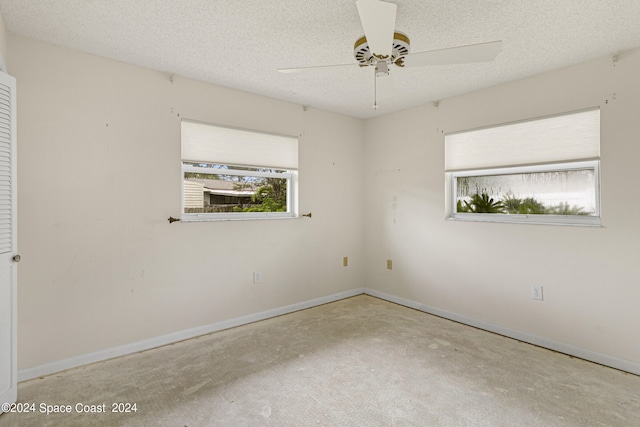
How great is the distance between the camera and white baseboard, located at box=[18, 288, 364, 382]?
2294mm

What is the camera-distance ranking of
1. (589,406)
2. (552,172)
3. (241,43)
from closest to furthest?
(589,406)
(241,43)
(552,172)

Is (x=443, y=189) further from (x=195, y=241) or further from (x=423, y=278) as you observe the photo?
(x=195, y=241)

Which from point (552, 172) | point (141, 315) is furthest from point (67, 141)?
point (552, 172)

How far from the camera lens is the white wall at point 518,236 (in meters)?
2.40

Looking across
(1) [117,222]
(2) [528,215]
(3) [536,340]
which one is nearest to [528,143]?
(2) [528,215]

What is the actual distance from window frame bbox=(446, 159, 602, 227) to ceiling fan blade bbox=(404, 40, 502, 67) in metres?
1.42

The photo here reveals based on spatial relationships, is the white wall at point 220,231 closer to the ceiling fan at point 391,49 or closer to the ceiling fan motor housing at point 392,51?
the ceiling fan at point 391,49

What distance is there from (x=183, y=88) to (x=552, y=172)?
3347 mm

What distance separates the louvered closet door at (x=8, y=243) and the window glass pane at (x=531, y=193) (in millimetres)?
3695

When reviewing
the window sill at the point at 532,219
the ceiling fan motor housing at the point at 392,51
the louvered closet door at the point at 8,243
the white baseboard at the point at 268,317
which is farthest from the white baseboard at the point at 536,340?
the louvered closet door at the point at 8,243

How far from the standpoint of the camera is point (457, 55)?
185cm

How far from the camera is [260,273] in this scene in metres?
3.42

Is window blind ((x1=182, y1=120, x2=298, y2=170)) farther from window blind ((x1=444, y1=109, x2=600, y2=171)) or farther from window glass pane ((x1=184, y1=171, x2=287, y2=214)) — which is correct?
window blind ((x1=444, y1=109, x2=600, y2=171))

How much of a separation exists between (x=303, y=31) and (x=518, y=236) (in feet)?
8.19
